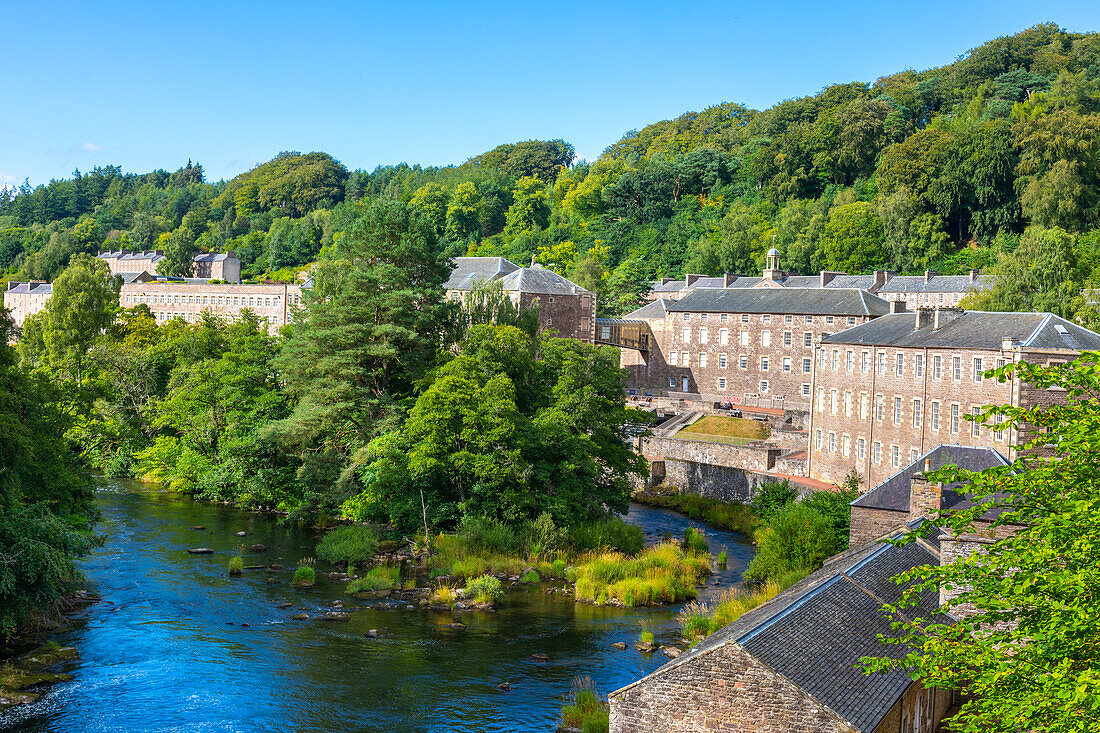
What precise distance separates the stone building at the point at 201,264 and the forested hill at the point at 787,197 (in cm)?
405

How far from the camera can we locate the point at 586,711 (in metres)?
20.1

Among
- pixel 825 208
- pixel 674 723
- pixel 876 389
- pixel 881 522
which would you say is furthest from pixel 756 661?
pixel 825 208

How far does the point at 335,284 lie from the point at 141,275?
250 feet

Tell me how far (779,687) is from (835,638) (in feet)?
8.73

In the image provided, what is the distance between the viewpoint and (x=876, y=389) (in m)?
44.3

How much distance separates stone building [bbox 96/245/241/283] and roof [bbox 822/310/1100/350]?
93243 mm

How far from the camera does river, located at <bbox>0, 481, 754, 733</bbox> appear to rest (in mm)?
20078

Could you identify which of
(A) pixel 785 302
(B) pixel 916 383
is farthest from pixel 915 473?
(A) pixel 785 302

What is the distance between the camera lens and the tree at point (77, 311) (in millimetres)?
60125

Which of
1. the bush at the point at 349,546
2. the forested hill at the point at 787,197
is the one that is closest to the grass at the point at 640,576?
the bush at the point at 349,546

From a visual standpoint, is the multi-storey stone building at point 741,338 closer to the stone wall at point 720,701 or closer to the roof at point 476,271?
the roof at point 476,271

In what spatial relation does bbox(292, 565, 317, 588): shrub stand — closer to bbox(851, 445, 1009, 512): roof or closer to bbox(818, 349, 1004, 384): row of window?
bbox(851, 445, 1009, 512): roof

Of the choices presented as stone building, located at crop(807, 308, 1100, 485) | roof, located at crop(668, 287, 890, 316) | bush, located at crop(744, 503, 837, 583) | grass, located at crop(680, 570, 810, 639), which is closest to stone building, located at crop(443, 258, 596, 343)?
roof, located at crop(668, 287, 890, 316)

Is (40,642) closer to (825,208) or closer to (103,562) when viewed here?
(103,562)
